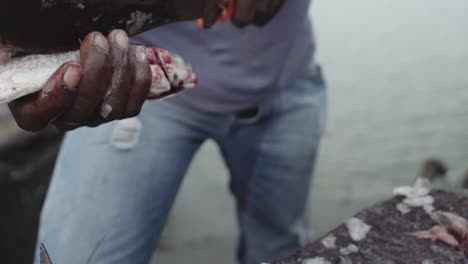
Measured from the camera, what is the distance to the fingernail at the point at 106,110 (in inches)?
52.2

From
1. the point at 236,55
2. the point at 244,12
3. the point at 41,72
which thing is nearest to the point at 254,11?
the point at 244,12

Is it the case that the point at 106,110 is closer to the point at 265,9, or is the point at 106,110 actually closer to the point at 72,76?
the point at 72,76

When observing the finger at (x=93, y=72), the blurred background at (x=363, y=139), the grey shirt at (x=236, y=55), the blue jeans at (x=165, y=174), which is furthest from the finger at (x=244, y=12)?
the blurred background at (x=363, y=139)

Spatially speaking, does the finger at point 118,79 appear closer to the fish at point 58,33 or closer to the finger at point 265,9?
the fish at point 58,33

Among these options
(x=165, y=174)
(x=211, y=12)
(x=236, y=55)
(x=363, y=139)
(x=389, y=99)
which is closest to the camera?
(x=211, y=12)

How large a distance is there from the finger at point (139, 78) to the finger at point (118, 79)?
0.06 feet

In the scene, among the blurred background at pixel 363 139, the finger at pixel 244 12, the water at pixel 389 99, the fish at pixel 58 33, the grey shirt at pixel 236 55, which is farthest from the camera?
the water at pixel 389 99

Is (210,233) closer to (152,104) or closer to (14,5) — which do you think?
(152,104)

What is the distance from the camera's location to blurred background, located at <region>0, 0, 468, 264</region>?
4.50 meters

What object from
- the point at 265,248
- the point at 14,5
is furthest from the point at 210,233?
the point at 14,5

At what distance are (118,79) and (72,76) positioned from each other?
13 centimetres

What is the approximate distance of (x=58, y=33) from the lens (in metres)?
1.27

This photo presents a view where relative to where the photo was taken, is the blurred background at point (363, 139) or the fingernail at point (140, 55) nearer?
the fingernail at point (140, 55)

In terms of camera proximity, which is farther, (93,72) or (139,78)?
(139,78)
